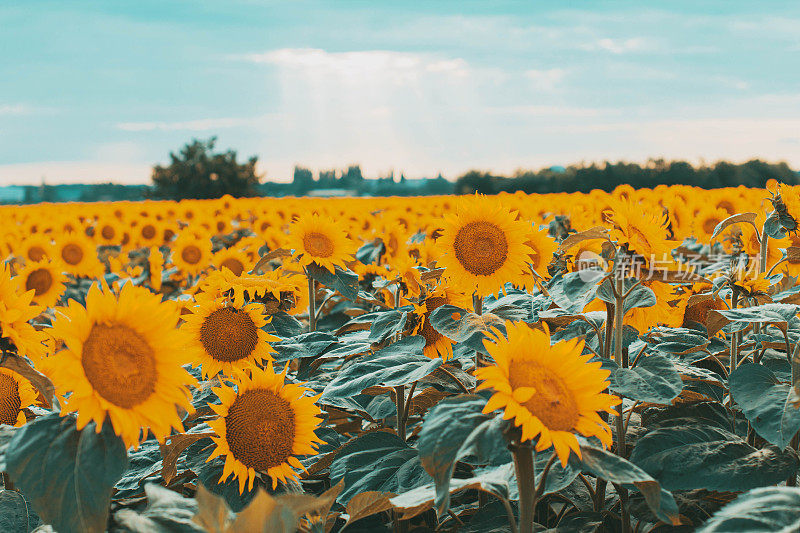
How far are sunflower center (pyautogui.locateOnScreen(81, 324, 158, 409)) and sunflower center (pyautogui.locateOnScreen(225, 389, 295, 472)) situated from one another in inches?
19.3

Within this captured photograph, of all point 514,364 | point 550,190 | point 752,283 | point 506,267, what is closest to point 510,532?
point 514,364

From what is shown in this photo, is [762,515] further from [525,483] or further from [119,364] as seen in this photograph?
[119,364]

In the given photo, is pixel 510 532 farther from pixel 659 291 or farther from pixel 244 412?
pixel 659 291

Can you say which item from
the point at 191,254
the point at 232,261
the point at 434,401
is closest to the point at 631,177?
the point at 191,254

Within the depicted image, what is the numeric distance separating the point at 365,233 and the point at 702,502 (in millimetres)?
7216

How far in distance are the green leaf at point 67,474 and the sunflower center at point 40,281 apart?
4608 mm

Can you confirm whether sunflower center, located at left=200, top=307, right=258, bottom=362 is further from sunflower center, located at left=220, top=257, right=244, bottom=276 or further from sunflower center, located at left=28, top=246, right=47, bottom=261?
sunflower center, located at left=28, top=246, right=47, bottom=261

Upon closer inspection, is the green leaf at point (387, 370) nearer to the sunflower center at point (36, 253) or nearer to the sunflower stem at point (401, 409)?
the sunflower stem at point (401, 409)

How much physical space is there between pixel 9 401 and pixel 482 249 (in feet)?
5.27

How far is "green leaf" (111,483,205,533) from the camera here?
146cm

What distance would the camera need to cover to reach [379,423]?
2.85m

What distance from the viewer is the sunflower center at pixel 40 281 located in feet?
18.2

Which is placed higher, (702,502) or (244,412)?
(244,412)

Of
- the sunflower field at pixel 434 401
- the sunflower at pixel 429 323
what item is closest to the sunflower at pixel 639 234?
the sunflower field at pixel 434 401
